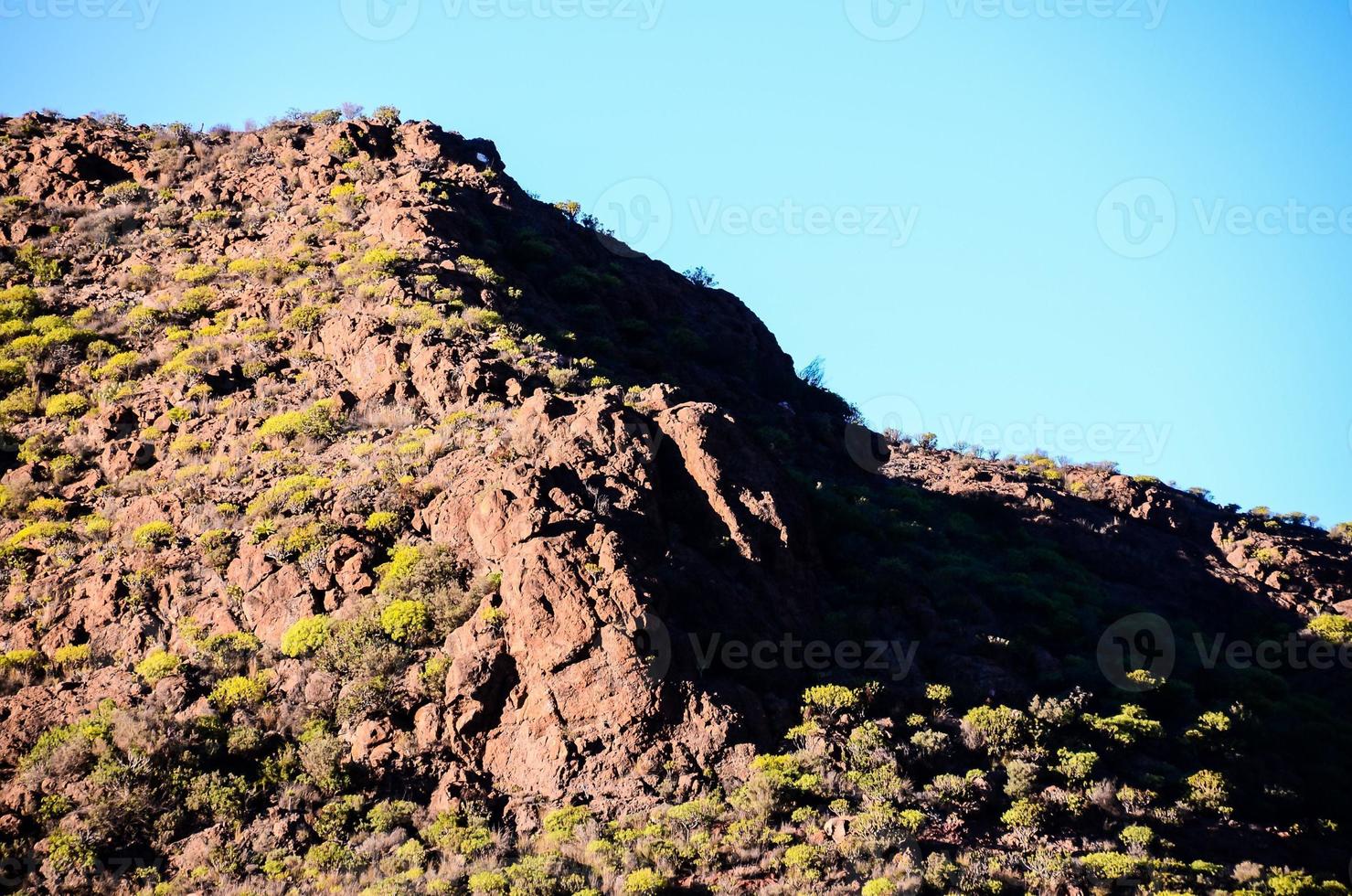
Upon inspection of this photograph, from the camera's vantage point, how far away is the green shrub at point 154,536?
20172 mm

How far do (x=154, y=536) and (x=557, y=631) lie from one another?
326 inches

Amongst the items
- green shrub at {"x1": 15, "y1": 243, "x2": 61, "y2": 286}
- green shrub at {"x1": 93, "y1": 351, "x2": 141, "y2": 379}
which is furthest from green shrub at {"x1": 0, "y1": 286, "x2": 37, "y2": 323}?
green shrub at {"x1": 93, "y1": 351, "x2": 141, "y2": 379}

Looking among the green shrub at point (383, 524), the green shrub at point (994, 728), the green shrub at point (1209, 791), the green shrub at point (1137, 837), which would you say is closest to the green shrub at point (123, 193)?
the green shrub at point (383, 524)

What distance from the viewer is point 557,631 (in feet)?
55.0

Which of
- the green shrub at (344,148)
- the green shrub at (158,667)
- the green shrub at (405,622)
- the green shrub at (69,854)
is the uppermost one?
the green shrub at (344,148)

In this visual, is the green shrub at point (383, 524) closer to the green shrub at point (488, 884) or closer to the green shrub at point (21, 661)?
the green shrub at point (21, 661)

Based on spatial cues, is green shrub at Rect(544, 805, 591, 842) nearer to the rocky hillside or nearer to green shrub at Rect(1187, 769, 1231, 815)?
the rocky hillside

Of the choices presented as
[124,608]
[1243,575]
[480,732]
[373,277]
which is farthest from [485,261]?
[1243,575]

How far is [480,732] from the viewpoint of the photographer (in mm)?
16656

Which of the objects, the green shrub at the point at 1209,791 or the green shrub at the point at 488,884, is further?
the green shrub at the point at 1209,791

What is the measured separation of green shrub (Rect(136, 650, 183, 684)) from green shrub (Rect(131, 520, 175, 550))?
2904 millimetres

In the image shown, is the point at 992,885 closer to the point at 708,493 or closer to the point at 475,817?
the point at 475,817

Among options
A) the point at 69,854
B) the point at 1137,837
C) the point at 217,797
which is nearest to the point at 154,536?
the point at 217,797

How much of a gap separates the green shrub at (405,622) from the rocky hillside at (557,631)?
2.0 inches
